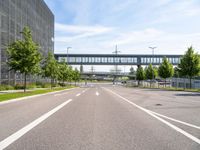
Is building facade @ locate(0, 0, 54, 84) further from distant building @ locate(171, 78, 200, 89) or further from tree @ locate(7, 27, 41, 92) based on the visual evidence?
distant building @ locate(171, 78, 200, 89)

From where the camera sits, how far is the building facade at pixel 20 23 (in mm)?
41125

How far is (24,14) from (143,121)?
49468 mm

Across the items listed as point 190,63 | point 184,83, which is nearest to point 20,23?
point 190,63

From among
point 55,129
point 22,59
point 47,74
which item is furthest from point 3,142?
point 47,74

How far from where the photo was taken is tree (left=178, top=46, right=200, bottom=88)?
136 feet

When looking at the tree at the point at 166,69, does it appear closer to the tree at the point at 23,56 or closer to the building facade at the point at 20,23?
the building facade at the point at 20,23

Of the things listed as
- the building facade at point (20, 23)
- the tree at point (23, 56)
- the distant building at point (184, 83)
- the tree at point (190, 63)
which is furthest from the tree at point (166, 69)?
the tree at point (23, 56)

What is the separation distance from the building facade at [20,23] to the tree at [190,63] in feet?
88.7

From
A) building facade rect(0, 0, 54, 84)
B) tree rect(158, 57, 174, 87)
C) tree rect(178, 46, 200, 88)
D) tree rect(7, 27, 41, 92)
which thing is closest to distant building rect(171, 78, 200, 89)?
tree rect(158, 57, 174, 87)

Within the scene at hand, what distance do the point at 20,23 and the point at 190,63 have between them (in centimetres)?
3224

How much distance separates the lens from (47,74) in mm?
46406

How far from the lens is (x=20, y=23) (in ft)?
165

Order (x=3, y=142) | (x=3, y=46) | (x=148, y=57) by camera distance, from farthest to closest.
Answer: (x=148, y=57)
(x=3, y=46)
(x=3, y=142)

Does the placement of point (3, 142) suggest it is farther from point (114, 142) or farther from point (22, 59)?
point (22, 59)
